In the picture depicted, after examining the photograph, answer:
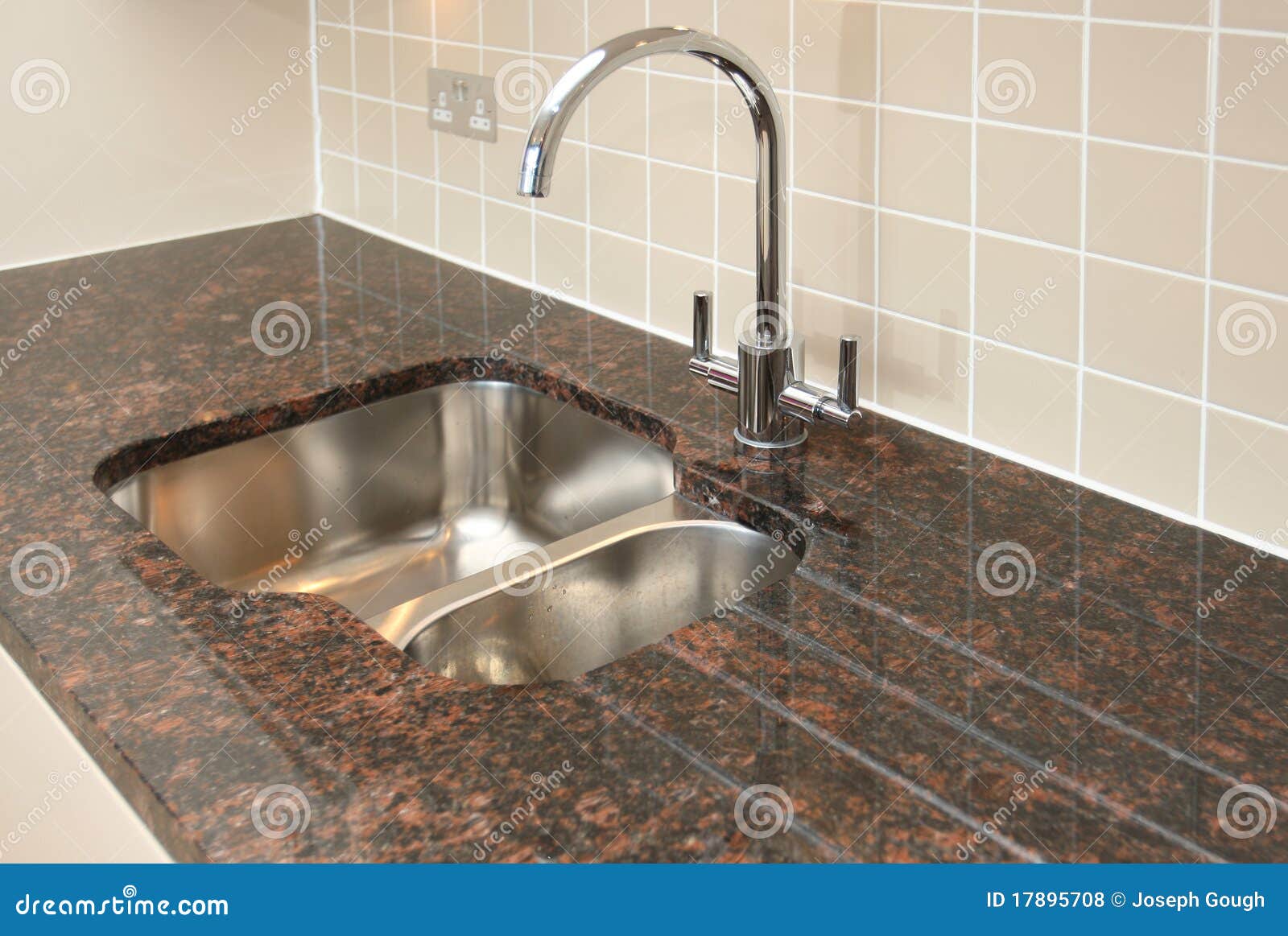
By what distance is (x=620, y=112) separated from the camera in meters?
1.54

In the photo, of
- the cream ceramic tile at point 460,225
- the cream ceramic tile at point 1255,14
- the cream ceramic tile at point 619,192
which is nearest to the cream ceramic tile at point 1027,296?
the cream ceramic tile at point 1255,14

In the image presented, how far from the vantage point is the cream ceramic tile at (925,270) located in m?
1.24

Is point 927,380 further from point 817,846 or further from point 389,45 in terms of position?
point 389,45

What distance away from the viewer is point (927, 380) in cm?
130

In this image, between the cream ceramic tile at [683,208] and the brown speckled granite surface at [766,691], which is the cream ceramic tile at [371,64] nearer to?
the cream ceramic tile at [683,208]

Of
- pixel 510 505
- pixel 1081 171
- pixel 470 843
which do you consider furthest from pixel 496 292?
pixel 470 843

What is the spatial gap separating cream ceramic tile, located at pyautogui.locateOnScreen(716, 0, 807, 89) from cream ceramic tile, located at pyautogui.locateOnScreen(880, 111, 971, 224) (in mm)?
133

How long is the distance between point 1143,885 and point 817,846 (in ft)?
0.59

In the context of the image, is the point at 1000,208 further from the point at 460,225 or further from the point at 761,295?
the point at 460,225

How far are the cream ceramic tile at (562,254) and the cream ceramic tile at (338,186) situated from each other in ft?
1.38

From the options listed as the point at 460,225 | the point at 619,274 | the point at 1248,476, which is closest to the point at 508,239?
the point at 460,225

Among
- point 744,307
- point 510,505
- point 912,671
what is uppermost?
point 744,307

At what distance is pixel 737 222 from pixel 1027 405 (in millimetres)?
383

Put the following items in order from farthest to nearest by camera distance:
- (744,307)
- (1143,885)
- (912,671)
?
(744,307)
(912,671)
(1143,885)
